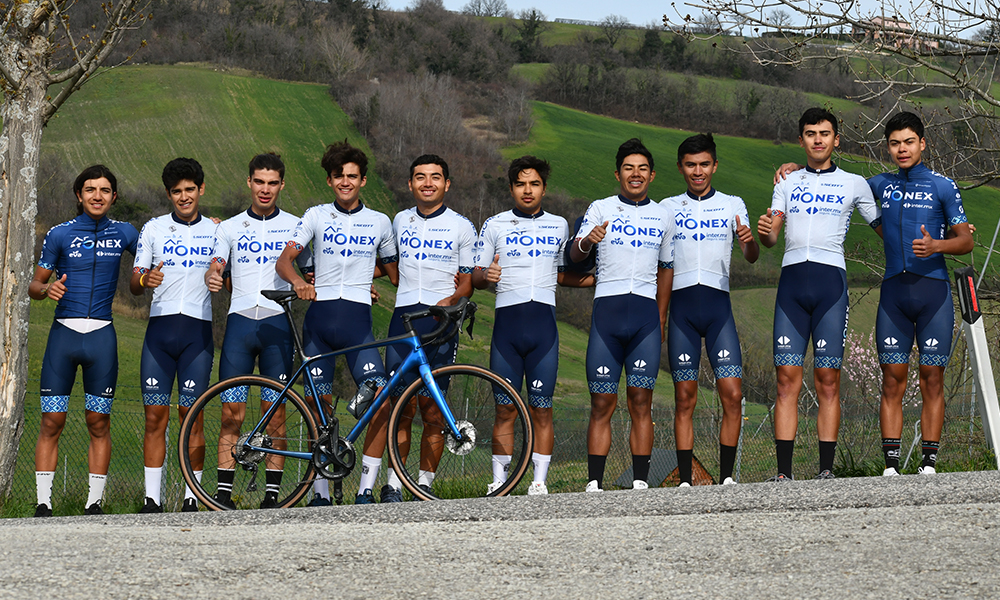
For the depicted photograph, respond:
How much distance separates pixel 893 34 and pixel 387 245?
5.33 meters

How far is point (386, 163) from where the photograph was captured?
78.1 meters

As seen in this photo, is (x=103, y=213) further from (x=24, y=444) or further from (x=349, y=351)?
(x=24, y=444)

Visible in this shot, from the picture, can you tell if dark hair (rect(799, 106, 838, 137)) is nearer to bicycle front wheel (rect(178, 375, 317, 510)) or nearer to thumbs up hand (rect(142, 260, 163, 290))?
bicycle front wheel (rect(178, 375, 317, 510))

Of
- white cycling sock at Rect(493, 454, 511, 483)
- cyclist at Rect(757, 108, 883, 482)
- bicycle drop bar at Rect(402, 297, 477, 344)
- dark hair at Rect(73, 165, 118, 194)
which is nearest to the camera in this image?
bicycle drop bar at Rect(402, 297, 477, 344)

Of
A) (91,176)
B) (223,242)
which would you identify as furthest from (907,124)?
(91,176)

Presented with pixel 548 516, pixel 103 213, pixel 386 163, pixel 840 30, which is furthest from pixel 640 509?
pixel 386 163

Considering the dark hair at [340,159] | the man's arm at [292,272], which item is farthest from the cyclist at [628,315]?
the man's arm at [292,272]

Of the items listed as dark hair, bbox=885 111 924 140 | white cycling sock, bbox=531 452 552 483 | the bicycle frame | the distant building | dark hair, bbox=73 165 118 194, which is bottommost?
white cycling sock, bbox=531 452 552 483

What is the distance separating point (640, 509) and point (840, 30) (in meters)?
5.79

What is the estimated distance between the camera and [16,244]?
366 inches

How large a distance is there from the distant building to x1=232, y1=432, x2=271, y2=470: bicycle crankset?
255 inches

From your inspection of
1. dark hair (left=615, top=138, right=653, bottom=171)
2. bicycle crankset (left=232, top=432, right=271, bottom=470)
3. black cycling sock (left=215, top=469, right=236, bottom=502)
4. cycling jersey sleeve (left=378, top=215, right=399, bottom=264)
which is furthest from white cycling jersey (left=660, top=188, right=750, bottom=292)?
black cycling sock (left=215, top=469, right=236, bottom=502)

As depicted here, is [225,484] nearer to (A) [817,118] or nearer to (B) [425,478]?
(B) [425,478]

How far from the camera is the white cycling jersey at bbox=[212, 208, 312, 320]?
278 inches
